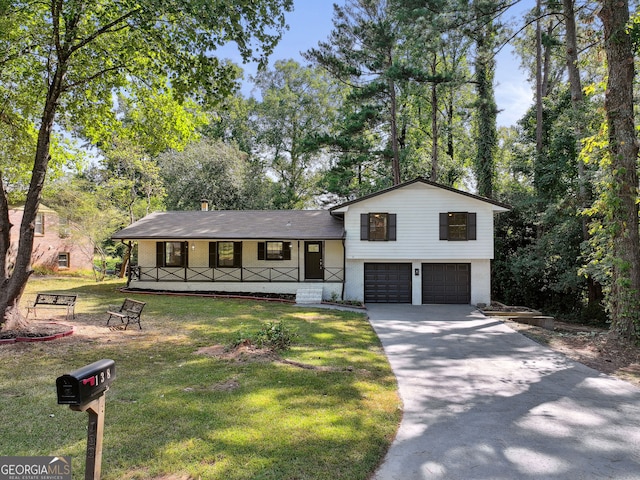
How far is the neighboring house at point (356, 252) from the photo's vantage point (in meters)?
16.8

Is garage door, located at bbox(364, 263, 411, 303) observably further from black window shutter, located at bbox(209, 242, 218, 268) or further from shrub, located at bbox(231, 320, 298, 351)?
shrub, located at bbox(231, 320, 298, 351)

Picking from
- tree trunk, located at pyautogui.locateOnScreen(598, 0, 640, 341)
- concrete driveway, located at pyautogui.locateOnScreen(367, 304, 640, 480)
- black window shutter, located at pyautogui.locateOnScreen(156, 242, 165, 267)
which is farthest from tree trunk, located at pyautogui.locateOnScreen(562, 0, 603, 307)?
black window shutter, located at pyautogui.locateOnScreen(156, 242, 165, 267)

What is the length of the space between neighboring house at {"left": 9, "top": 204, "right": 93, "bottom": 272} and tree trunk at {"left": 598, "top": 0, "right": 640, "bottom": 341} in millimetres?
26140

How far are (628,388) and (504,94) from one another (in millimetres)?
22344

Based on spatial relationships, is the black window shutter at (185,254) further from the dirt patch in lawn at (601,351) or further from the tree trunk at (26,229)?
the dirt patch in lawn at (601,351)

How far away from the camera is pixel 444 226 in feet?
55.0

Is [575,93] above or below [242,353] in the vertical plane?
above

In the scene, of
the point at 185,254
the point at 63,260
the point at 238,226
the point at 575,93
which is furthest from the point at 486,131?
the point at 63,260

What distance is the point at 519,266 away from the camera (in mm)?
17797

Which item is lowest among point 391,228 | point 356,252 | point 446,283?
point 446,283

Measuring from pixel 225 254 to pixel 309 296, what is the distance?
17.2ft

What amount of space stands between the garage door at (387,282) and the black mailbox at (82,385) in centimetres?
1544

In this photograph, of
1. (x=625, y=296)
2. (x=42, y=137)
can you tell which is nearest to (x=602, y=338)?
(x=625, y=296)

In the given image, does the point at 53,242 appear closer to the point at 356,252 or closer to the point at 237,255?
the point at 237,255
